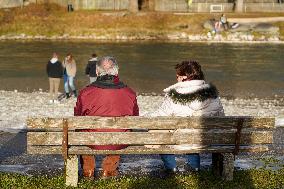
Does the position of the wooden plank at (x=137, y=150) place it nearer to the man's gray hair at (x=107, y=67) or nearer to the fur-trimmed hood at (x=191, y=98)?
the fur-trimmed hood at (x=191, y=98)

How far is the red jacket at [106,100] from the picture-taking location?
7.61 metres

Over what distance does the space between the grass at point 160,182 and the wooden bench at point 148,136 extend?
21 centimetres

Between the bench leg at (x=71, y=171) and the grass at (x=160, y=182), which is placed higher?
the bench leg at (x=71, y=171)

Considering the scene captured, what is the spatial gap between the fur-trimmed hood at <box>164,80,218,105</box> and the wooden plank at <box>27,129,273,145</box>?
490 mm

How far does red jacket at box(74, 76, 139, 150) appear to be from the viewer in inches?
299

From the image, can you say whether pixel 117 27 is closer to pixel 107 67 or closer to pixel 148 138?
pixel 107 67

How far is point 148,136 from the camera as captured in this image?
742 cm

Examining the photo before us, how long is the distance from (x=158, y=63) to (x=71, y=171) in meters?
29.0

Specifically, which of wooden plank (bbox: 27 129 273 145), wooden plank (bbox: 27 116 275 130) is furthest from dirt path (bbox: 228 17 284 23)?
wooden plank (bbox: 27 116 275 130)

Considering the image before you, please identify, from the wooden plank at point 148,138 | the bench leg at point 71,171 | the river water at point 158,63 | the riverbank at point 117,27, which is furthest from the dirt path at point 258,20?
the bench leg at point 71,171

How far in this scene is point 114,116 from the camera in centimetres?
725

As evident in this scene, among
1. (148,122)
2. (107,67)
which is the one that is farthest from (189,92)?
(107,67)

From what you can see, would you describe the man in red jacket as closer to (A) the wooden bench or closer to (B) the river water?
(A) the wooden bench

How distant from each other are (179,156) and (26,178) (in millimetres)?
3352
